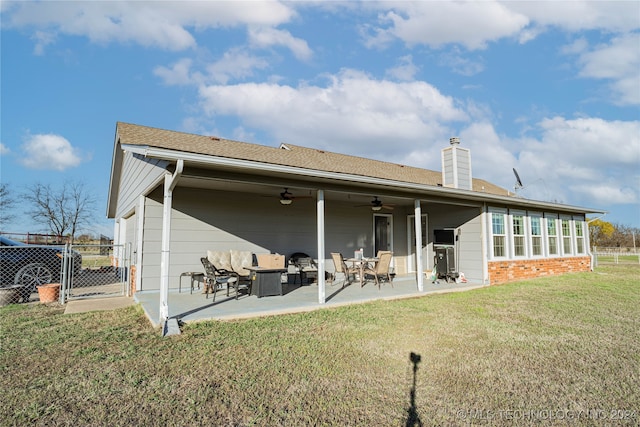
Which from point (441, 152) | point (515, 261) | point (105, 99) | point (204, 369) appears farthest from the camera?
point (105, 99)

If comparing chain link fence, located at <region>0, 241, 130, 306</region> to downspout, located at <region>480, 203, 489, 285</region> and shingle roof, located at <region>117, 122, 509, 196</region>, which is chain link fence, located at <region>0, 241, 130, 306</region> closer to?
shingle roof, located at <region>117, 122, 509, 196</region>

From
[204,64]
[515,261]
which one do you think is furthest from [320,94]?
[515,261]

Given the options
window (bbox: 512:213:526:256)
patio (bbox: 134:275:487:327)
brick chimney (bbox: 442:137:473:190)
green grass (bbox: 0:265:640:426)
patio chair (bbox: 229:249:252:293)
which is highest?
brick chimney (bbox: 442:137:473:190)

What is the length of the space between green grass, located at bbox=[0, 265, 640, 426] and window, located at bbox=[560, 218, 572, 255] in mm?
7234

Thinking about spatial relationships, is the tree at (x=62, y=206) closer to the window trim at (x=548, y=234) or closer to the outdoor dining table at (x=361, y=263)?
the outdoor dining table at (x=361, y=263)

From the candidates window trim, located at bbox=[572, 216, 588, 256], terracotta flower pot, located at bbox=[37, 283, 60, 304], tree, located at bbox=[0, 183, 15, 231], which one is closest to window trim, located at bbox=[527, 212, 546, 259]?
window trim, located at bbox=[572, 216, 588, 256]

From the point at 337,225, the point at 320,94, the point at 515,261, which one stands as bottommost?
the point at 515,261

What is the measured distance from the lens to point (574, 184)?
4253cm

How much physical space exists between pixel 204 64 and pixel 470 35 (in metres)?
9.51

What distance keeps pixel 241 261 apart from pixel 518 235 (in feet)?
26.6

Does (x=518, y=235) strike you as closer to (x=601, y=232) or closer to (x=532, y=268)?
(x=532, y=268)

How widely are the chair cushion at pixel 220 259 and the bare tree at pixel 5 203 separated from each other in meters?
22.1

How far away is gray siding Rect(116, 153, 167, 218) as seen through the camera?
18.8ft

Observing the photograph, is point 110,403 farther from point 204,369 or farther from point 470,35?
point 470,35
